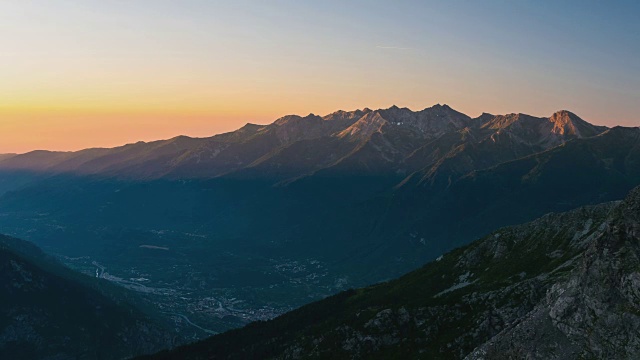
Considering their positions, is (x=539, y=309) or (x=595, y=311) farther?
(x=539, y=309)

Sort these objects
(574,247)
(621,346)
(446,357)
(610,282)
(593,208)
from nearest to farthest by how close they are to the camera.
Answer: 1. (621,346)
2. (610,282)
3. (446,357)
4. (574,247)
5. (593,208)

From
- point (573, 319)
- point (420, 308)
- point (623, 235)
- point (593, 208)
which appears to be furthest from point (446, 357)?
point (593, 208)

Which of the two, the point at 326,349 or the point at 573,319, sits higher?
the point at 573,319

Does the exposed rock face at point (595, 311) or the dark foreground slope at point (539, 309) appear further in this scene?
the dark foreground slope at point (539, 309)

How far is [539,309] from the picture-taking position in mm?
114812

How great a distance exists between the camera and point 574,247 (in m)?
167

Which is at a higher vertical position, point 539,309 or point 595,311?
point 595,311

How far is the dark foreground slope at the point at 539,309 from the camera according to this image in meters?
102

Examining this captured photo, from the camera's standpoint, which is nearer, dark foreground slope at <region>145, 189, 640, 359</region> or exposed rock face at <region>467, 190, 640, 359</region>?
exposed rock face at <region>467, 190, 640, 359</region>

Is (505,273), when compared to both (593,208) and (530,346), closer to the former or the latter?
(593,208)

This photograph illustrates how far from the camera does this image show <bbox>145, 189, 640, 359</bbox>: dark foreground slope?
102438 millimetres

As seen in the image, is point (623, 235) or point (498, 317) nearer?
point (623, 235)

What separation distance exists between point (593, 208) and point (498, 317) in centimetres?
6135

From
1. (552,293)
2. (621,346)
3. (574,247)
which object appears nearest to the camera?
(621,346)
